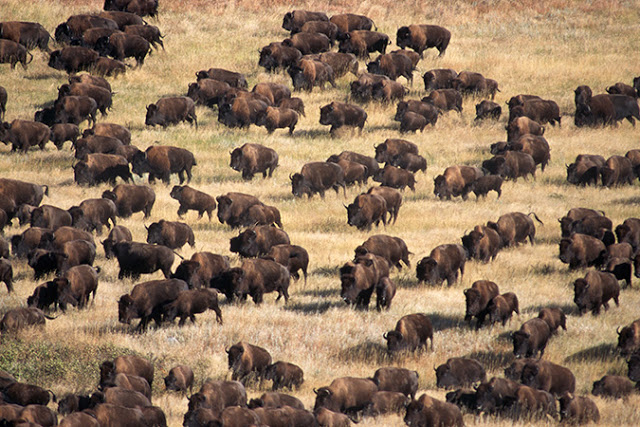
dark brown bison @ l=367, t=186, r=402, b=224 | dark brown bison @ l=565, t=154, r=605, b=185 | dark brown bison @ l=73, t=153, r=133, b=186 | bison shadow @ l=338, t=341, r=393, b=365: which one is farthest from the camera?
dark brown bison @ l=565, t=154, r=605, b=185

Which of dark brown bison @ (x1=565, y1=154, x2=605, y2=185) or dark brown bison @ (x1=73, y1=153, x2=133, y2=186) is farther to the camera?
dark brown bison @ (x1=565, y1=154, x2=605, y2=185)

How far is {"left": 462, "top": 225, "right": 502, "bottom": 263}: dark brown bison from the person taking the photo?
17.0m

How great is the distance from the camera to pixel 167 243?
16.9 meters

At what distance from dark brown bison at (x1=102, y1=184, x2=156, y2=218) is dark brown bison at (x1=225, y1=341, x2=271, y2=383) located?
24.9 feet

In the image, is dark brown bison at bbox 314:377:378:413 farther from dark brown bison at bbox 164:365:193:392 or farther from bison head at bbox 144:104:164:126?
bison head at bbox 144:104:164:126

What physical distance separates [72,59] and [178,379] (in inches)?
767

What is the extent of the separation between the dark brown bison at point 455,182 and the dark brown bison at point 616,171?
334 cm

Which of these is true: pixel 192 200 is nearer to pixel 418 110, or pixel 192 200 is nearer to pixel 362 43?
pixel 418 110

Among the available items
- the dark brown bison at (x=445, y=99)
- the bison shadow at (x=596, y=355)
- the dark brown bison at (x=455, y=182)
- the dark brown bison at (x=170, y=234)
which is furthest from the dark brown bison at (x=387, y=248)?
the dark brown bison at (x=445, y=99)

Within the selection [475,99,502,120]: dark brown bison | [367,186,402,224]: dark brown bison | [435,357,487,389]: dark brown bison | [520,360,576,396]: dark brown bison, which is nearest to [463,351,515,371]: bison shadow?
[435,357,487,389]: dark brown bison

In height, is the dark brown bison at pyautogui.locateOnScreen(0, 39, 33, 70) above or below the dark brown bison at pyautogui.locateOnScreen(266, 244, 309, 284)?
above

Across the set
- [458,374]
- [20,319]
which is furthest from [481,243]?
[20,319]

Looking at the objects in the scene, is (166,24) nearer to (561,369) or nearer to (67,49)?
(67,49)

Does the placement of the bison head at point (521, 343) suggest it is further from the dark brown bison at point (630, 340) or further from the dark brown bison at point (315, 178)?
the dark brown bison at point (315, 178)
